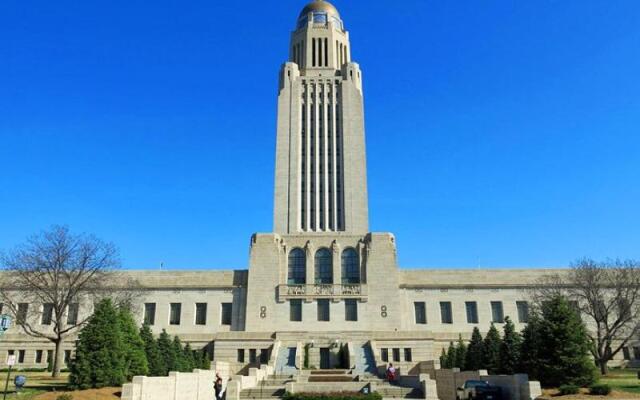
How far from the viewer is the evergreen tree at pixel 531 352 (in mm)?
26497

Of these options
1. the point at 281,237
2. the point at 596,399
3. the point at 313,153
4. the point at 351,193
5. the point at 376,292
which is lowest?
the point at 596,399

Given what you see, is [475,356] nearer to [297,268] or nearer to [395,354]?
[395,354]

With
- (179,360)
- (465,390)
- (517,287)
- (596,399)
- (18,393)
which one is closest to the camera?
(596,399)

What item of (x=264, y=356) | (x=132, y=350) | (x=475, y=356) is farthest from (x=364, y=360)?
(x=132, y=350)

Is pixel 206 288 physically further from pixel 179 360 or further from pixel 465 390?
pixel 465 390

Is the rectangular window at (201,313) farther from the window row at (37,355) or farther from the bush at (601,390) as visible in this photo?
the bush at (601,390)

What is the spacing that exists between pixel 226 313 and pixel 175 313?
507 cm

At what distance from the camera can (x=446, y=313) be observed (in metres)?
51.4

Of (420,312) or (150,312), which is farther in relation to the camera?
(150,312)

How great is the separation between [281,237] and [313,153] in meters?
11.3

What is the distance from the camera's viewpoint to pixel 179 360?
3619 centimetres

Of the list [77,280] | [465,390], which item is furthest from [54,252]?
[465,390]

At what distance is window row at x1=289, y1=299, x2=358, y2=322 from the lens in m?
48.5

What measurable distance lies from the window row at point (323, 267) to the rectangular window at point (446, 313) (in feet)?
28.9
